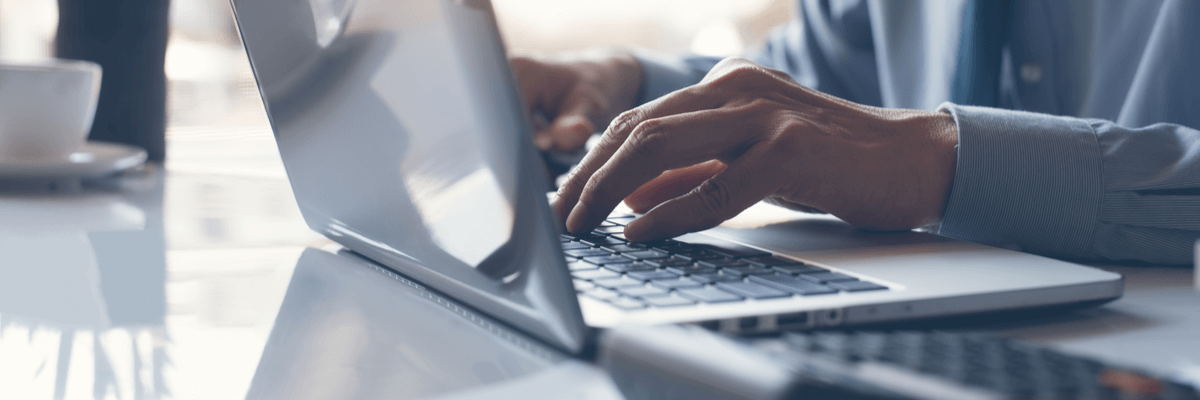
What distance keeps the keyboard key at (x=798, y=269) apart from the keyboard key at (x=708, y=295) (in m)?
0.06

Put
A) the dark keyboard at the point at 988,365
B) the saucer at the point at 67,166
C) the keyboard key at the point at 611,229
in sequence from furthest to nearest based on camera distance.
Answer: the saucer at the point at 67,166 → the keyboard key at the point at 611,229 → the dark keyboard at the point at 988,365

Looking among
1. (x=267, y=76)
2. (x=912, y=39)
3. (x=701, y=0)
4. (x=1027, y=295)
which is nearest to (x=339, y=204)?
(x=267, y=76)

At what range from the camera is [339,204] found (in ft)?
1.56

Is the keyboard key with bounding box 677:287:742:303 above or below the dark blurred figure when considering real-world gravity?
above

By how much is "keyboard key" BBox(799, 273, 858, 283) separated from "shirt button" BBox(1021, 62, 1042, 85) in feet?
2.42

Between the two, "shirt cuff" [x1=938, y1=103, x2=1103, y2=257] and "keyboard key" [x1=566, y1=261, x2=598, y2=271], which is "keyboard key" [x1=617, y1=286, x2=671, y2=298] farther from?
"shirt cuff" [x1=938, y1=103, x2=1103, y2=257]

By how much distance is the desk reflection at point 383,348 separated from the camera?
288 millimetres

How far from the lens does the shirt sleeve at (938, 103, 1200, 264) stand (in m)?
0.55

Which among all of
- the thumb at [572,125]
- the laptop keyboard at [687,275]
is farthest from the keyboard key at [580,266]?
the thumb at [572,125]

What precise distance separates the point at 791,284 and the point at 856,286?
27mm

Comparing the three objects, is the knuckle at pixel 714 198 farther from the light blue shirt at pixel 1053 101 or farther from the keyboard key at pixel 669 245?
the light blue shirt at pixel 1053 101

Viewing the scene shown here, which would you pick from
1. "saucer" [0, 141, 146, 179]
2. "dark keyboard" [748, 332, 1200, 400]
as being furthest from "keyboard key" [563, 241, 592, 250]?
"saucer" [0, 141, 146, 179]

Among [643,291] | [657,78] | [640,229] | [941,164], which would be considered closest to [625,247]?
[640,229]

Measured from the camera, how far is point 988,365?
217 millimetres
